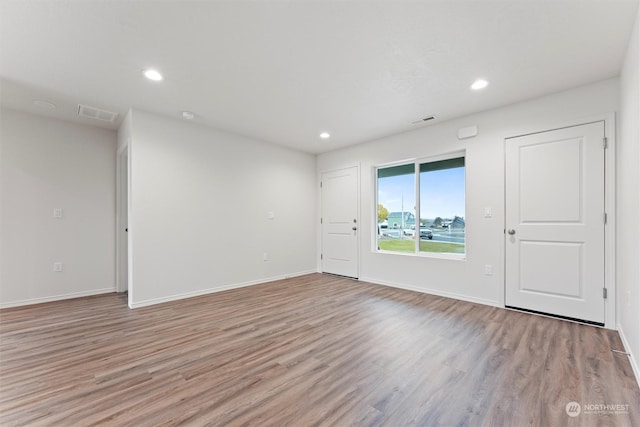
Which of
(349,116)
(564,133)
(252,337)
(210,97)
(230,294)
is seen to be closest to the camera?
(252,337)

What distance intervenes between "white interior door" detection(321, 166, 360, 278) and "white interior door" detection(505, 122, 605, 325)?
249 centimetres

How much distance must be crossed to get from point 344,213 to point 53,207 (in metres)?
4.59

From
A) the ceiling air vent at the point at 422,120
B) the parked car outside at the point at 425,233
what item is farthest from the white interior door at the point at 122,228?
the parked car outside at the point at 425,233

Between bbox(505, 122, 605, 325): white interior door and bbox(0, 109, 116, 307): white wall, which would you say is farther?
bbox(0, 109, 116, 307): white wall

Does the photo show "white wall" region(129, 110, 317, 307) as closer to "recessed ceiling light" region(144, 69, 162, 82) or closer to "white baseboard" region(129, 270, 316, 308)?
"white baseboard" region(129, 270, 316, 308)

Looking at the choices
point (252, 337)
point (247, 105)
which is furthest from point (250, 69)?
point (252, 337)

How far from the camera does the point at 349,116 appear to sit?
378 centimetres

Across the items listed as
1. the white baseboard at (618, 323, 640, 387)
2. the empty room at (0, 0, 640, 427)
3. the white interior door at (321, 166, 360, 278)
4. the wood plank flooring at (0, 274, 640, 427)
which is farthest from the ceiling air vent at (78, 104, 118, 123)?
the white baseboard at (618, 323, 640, 387)

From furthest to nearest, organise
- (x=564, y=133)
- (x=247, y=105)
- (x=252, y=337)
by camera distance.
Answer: (x=247, y=105)
(x=564, y=133)
(x=252, y=337)

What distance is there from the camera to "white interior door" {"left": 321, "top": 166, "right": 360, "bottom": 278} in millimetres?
5188

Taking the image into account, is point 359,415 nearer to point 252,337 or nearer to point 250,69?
point 252,337

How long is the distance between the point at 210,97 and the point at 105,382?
A: 2.91 m

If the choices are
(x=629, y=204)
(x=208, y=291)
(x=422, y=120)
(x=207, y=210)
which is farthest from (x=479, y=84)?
(x=208, y=291)

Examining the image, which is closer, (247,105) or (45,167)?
(247,105)
